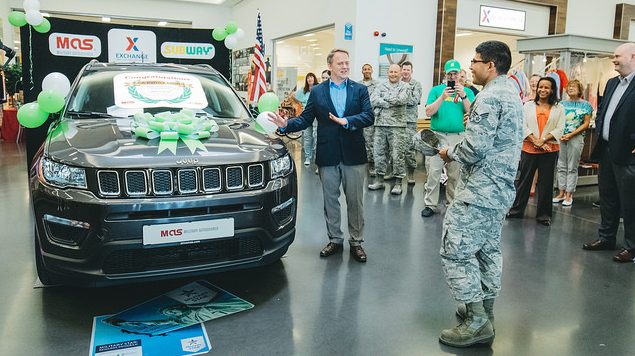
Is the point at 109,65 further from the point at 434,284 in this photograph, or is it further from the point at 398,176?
A: the point at 398,176

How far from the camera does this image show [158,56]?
681cm

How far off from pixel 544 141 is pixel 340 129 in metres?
2.81

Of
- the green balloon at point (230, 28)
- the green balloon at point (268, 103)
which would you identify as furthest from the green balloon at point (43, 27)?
the green balloon at point (268, 103)

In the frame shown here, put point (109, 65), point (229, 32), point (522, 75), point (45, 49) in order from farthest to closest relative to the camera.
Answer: point (522, 75)
point (229, 32)
point (45, 49)
point (109, 65)

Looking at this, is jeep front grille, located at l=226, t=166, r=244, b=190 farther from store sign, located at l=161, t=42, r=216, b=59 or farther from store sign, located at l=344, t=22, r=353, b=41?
store sign, located at l=344, t=22, r=353, b=41

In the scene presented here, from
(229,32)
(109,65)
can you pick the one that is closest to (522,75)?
(229,32)

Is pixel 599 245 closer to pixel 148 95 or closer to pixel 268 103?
pixel 268 103

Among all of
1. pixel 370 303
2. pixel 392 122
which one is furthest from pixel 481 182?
pixel 392 122

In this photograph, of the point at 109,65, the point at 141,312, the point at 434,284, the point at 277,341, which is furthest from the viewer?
the point at 109,65

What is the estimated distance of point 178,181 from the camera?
2.66 meters

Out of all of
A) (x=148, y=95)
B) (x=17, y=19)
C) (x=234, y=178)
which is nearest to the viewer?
(x=234, y=178)

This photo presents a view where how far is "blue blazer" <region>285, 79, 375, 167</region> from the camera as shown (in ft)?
12.3

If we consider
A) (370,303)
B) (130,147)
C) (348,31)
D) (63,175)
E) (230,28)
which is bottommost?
(370,303)

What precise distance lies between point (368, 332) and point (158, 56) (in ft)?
17.8
